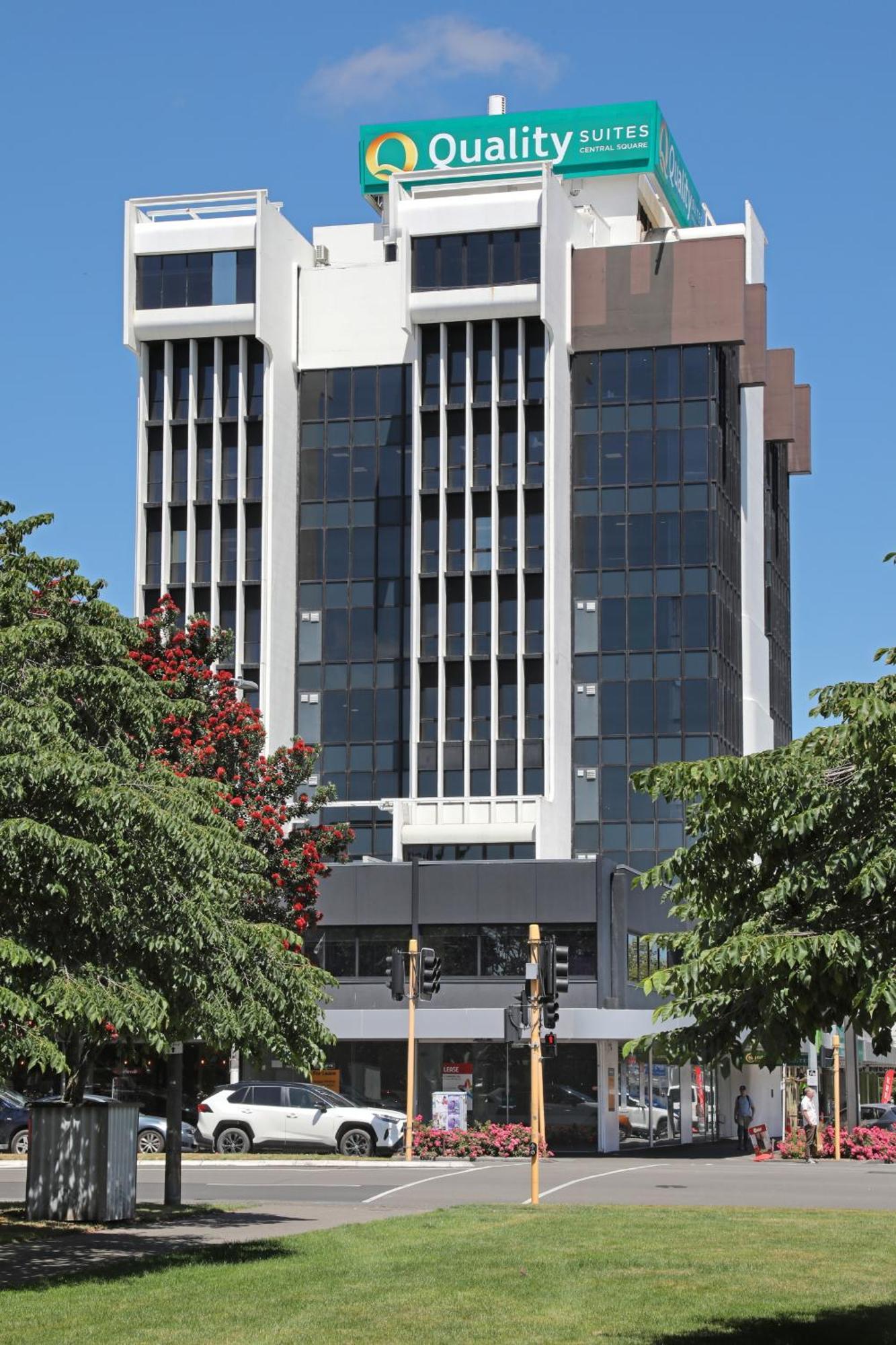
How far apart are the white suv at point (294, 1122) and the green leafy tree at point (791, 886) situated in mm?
28159

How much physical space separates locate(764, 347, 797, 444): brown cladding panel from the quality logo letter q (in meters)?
18.7

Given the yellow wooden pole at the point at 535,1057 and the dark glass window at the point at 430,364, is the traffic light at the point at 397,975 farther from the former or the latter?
the dark glass window at the point at 430,364

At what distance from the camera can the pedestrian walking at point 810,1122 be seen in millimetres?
39812

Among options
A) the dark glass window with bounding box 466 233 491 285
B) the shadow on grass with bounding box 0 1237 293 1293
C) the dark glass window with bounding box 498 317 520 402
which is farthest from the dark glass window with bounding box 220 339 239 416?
the shadow on grass with bounding box 0 1237 293 1293

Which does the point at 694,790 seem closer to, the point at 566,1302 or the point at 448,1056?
the point at 566,1302

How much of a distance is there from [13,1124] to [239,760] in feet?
51.3

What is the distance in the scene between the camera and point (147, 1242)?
19922 mm

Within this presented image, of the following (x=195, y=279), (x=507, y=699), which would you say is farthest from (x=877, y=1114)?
(x=195, y=279)

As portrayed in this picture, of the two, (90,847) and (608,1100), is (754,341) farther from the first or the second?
(90,847)

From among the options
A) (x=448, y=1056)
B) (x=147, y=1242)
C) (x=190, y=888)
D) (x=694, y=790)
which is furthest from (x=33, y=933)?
(x=448, y=1056)

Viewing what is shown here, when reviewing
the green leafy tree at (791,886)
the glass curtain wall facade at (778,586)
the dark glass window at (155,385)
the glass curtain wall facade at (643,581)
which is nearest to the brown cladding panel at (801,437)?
the glass curtain wall facade at (778,586)

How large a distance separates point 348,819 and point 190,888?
2130 inches

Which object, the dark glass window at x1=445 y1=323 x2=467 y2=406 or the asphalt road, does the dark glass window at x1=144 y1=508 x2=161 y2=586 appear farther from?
the asphalt road

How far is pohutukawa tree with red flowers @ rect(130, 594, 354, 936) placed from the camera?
27.2 metres
